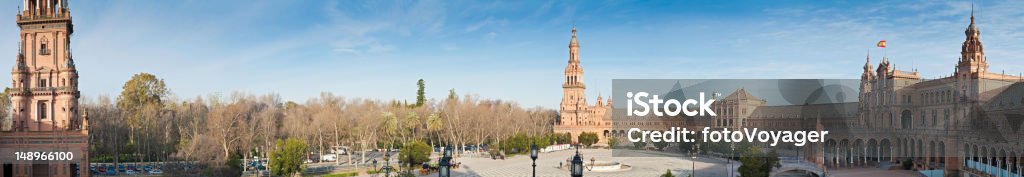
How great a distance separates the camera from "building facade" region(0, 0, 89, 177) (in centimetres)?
3991

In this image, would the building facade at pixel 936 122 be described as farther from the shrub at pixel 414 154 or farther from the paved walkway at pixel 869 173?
the shrub at pixel 414 154

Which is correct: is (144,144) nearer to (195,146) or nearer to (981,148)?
(195,146)

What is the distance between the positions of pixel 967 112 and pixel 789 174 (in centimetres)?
1263

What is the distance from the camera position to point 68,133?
40312 millimetres

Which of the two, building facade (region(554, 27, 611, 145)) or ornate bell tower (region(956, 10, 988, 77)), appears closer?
ornate bell tower (region(956, 10, 988, 77))

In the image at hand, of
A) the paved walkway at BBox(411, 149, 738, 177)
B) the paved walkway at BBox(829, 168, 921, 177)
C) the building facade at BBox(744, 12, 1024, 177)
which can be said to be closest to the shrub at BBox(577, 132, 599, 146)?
the paved walkway at BBox(411, 149, 738, 177)

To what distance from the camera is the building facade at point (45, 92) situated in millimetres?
39906

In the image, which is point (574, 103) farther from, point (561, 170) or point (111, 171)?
point (111, 171)

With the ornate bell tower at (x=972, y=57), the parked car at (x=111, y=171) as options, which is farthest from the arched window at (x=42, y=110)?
the ornate bell tower at (x=972, y=57)

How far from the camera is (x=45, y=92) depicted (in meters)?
40.2

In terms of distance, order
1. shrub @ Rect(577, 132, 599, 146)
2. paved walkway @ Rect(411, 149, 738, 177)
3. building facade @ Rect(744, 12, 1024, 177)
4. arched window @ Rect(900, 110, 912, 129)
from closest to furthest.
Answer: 1. building facade @ Rect(744, 12, 1024, 177)
2. paved walkway @ Rect(411, 149, 738, 177)
3. arched window @ Rect(900, 110, 912, 129)
4. shrub @ Rect(577, 132, 599, 146)

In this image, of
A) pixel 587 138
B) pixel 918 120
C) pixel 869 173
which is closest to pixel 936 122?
pixel 918 120

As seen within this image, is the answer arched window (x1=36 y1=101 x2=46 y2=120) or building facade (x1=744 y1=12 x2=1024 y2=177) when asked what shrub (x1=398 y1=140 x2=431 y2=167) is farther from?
building facade (x1=744 y1=12 x2=1024 y2=177)

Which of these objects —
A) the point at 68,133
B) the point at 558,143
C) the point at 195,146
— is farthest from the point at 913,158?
the point at 68,133
